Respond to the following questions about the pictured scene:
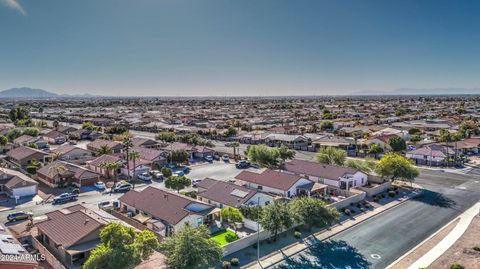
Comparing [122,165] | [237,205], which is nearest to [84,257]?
[237,205]

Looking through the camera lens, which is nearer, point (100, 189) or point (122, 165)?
point (100, 189)

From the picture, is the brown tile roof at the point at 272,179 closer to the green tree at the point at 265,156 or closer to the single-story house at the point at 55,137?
the green tree at the point at 265,156

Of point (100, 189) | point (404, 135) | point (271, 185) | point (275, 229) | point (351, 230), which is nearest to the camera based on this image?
point (275, 229)

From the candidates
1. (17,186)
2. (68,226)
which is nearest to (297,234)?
(68,226)

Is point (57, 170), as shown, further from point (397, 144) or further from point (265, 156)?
point (397, 144)

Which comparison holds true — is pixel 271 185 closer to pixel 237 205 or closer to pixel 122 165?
pixel 237 205

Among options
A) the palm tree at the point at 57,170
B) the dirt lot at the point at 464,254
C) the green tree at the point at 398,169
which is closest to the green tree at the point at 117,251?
the dirt lot at the point at 464,254
